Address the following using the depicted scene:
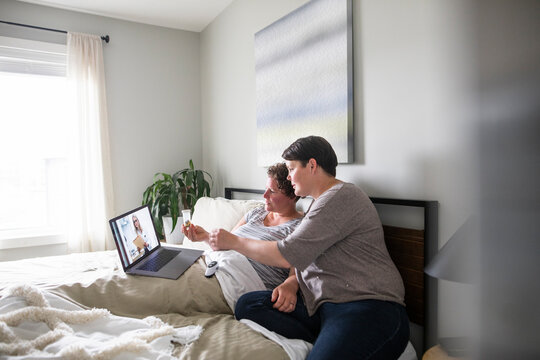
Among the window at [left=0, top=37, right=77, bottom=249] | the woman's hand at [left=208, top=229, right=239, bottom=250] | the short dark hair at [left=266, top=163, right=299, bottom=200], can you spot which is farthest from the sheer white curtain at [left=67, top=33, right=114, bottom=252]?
the woman's hand at [left=208, top=229, right=239, bottom=250]

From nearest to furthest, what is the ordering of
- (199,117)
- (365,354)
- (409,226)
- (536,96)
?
(536,96) → (365,354) → (409,226) → (199,117)

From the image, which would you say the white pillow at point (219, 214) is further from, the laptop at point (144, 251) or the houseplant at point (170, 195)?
the houseplant at point (170, 195)

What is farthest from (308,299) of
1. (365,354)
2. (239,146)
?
(239,146)

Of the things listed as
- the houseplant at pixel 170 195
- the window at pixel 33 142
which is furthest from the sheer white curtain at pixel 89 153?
the houseplant at pixel 170 195

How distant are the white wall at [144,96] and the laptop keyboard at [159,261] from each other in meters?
1.47

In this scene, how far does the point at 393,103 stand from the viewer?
1453 mm

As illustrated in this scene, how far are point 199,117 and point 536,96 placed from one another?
346 cm

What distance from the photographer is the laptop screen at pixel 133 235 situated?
62.7 inches

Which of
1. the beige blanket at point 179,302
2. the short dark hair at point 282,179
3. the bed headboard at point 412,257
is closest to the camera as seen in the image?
the beige blanket at point 179,302

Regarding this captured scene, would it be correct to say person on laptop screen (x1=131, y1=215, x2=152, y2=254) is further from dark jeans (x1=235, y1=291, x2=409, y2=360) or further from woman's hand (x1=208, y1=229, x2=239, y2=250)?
dark jeans (x1=235, y1=291, x2=409, y2=360)

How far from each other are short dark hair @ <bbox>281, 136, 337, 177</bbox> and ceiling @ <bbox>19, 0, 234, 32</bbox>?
6.48 ft

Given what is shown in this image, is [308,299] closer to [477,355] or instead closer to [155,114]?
[477,355]

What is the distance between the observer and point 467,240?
202 millimetres

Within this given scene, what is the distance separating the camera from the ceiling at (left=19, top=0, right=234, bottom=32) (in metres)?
2.78
